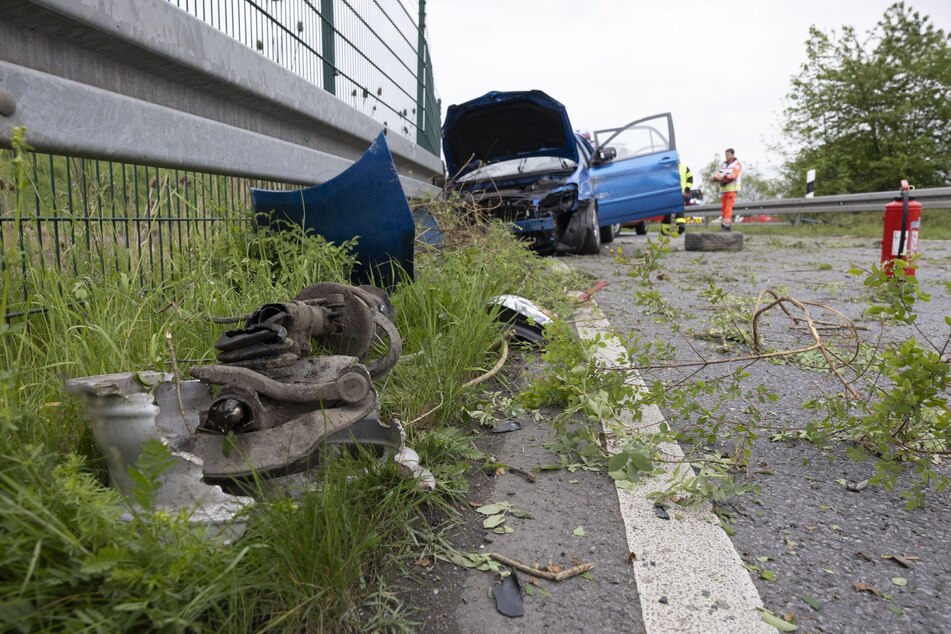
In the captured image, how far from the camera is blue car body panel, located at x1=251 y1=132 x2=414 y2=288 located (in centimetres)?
341

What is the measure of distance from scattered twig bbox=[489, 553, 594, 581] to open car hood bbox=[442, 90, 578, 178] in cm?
784

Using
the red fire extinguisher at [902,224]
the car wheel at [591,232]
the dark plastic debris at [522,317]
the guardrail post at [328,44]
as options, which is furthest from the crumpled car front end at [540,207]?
the dark plastic debris at [522,317]

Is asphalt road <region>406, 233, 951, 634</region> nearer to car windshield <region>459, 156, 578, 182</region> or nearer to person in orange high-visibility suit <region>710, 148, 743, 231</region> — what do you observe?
car windshield <region>459, 156, 578, 182</region>

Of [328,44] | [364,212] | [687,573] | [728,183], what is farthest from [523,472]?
[728,183]

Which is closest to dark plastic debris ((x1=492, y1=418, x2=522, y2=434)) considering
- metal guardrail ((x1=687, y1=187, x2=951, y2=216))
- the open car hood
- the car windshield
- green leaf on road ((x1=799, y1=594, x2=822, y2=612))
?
green leaf on road ((x1=799, y1=594, x2=822, y2=612))

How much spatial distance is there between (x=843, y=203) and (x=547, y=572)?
68.1 feet

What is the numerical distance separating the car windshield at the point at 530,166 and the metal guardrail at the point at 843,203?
692 centimetres

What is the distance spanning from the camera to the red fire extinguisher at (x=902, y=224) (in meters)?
6.46

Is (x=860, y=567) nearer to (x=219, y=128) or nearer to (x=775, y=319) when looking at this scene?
(x=219, y=128)

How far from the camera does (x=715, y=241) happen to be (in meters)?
12.1

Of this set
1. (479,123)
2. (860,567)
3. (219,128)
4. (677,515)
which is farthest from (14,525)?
(479,123)

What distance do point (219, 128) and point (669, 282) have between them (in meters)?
5.43

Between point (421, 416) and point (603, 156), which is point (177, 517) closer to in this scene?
point (421, 416)

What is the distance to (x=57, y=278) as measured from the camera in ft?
7.52
